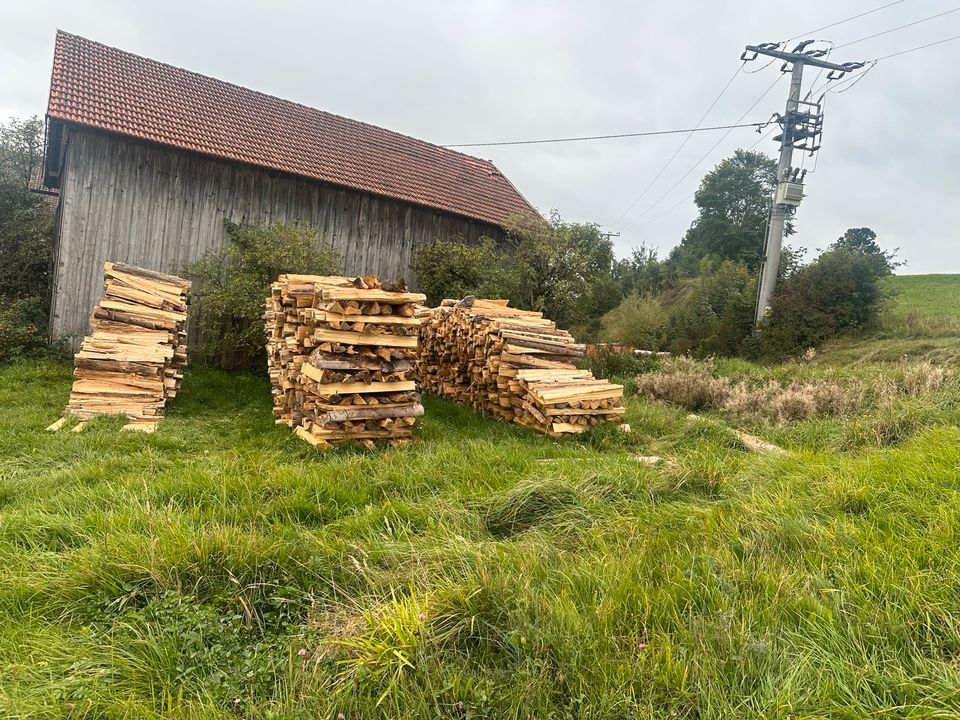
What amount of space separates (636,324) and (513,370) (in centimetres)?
1067

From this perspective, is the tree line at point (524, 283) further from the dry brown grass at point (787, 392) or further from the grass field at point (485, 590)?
the grass field at point (485, 590)

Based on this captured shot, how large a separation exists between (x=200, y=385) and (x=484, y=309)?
5607 millimetres

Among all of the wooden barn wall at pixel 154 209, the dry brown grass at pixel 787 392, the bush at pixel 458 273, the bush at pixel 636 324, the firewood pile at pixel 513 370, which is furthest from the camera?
the bush at pixel 636 324

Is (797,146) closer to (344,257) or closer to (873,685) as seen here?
(344,257)

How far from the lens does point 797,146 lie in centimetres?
1541

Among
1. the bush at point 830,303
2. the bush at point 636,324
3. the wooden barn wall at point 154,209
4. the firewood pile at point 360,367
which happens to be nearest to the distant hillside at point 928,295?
the bush at point 830,303

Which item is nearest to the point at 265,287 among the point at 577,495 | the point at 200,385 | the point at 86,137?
the point at 200,385

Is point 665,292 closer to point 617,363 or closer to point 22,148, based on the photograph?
point 617,363

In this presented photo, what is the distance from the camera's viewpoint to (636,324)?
685 inches

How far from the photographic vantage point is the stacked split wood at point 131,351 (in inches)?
281

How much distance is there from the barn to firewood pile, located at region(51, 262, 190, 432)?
404 centimetres

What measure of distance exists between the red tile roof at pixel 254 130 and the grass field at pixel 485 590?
421 inches

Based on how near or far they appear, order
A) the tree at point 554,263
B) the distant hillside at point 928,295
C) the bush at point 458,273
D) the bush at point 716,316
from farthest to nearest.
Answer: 1. the tree at point 554,263
2. the bush at point 716,316
3. the bush at point 458,273
4. the distant hillside at point 928,295

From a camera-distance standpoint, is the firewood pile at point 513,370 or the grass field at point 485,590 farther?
the firewood pile at point 513,370
